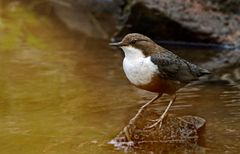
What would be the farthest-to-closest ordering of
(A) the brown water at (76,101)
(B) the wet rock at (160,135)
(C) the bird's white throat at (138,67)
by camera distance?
(A) the brown water at (76,101) → (B) the wet rock at (160,135) → (C) the bird's white throat at (138,67)

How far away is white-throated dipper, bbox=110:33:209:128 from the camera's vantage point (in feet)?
15.2

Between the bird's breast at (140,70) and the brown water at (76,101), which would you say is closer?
the bird's breast at (140,70)

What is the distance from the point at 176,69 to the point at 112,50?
3838 mm

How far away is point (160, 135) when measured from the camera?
497 cm

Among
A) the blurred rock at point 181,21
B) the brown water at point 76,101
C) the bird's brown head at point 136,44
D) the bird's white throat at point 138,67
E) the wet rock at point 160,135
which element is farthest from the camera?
the blurred rock at point 181,21

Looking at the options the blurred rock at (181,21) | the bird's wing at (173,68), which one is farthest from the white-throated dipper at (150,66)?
the blurred rock at (181,21)

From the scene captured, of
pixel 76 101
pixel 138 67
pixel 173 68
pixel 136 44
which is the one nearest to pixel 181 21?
pixel 76 101

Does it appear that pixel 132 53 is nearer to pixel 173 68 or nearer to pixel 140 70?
pixel 140 70

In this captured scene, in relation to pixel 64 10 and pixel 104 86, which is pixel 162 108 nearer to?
pixel 104 86

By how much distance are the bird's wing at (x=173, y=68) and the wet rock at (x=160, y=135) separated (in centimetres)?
34

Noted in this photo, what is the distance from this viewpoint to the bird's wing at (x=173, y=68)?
4.76 m

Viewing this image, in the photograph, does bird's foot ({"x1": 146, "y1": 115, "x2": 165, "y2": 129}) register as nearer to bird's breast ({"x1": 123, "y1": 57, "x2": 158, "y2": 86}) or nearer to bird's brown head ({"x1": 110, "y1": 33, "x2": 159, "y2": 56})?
bird's breast ({"x1": 123, "y1": 57, "x2": 158, "y2": 86})

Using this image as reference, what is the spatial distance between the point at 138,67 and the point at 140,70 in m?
0.03

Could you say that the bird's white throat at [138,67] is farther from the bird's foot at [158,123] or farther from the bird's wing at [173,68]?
the bird's foot at [158,123]
